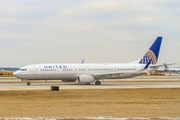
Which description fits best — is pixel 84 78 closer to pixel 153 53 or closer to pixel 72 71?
pixel 72 71

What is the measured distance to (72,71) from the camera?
5091 cm

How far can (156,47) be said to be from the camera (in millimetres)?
59812

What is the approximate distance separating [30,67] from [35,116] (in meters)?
32.6

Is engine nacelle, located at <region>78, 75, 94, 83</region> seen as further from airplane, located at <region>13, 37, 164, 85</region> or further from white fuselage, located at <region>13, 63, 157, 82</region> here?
white fuselage, located at <region>13, 63, 157, 82</region>

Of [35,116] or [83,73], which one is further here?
[83,73]

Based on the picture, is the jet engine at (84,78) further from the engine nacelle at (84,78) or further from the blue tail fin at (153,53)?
the blue tail fin at (153,53)

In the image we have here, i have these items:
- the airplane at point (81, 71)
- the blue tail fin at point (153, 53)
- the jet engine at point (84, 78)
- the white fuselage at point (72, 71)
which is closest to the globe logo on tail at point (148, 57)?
the blue tail fin at point (153, 53)

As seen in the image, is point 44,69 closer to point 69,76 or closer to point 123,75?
point 69,76

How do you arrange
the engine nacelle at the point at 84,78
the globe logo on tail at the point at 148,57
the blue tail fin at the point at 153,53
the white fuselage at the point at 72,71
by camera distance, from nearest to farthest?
the white fuselage at the point at 72,71, the engine nacelle at the point at 84,78, the globe logo on tail at the point at 148,57, the blue tail fin at the point at 153,53

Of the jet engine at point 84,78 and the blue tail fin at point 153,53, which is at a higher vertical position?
the blue tail fin at point 153,53

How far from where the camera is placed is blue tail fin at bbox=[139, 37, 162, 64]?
2315 inches

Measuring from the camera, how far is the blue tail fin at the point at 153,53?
5881 centimetres

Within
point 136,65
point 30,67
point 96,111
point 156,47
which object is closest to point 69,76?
point 30,67

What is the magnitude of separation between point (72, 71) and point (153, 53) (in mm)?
19421
